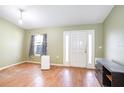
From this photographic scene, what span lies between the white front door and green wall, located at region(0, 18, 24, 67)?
326 centimetres

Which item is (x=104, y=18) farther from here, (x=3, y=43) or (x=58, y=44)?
(x=3, y=43)

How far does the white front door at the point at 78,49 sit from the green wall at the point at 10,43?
3259mm

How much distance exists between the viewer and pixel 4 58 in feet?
17.3

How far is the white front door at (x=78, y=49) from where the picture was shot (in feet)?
18.4

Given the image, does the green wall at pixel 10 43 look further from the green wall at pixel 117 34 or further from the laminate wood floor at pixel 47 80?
the green wall at pixel 117 34

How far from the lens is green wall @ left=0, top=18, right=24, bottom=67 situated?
5.11 meters

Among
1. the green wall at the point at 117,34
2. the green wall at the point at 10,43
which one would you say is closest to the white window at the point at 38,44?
the green wall at the point at 10,43

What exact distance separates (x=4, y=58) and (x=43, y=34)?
2.55 meters

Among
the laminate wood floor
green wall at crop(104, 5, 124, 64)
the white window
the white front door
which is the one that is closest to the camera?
green wall at crop(104, 5, 124, 64)

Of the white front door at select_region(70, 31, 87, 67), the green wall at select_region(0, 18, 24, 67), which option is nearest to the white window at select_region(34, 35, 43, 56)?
the green wall at select_region(0, 18, 24, 67)

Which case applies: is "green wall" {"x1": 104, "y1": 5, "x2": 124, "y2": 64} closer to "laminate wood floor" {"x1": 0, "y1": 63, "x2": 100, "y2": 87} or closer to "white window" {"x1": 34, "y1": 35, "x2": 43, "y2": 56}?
"laminate wood floor" {"x1": 0, "y1": 63, "x2": 100, "y2": 87}

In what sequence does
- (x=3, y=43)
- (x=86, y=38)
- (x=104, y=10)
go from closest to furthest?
(x=104, y=10) < (x=3, y=43) < (x=86, y=38)

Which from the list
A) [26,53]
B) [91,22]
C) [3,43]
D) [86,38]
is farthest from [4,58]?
[91,22]

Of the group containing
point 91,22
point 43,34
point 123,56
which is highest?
point 91,22
